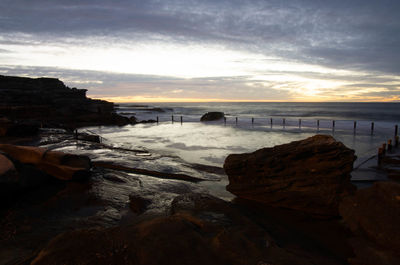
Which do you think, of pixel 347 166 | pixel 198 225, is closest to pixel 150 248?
pixel 198 225

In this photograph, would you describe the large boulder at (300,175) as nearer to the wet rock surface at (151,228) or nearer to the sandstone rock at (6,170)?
the wet rock surface at (151,228)

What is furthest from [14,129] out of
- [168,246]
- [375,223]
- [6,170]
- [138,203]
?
[375,223]

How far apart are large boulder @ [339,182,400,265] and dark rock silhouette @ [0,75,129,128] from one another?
28152 mm

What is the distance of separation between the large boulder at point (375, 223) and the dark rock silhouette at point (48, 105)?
92.4ft

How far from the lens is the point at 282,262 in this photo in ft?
11.3

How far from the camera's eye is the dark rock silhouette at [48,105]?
1219 inches

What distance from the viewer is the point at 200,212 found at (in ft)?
18.1

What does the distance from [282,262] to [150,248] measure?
203cm

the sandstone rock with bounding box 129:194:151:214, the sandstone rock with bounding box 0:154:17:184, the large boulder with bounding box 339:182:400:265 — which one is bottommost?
the sandstone rock with bounding box 129:194:151:214

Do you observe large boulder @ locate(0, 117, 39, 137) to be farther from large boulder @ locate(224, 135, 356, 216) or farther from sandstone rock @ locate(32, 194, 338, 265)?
large boulder @ locate(224, 135, 356, 216)

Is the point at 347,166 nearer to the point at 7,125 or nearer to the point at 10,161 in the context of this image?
the point at 10,161

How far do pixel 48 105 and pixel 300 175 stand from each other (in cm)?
4396

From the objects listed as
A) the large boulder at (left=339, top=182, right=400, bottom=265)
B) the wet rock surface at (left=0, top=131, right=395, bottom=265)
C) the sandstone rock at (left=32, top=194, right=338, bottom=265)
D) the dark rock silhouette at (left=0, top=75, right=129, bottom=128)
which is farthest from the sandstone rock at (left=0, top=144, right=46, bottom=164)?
the dark rock silhouette at (left=0, top=75, right=129, bottom=128)

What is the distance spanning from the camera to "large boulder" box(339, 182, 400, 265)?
3.95 meters
